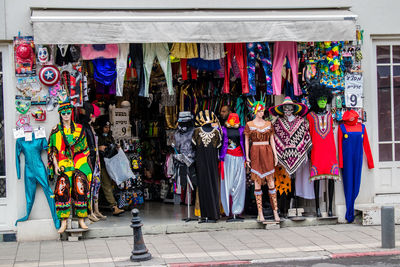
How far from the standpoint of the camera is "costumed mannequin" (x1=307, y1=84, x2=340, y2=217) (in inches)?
396

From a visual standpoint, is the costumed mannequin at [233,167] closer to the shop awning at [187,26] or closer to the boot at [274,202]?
the boot at [274,202]

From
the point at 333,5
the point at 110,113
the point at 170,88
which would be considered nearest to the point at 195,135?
the point at 170,88

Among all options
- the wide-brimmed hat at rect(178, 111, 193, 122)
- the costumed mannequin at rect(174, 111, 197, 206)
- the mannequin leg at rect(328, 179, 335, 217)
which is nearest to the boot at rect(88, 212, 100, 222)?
the costumed mannequin at rect(174, 111, 197, 206)

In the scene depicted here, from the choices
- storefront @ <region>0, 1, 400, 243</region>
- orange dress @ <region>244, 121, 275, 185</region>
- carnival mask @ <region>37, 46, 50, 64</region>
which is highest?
storefront @ <region>0, 1, 400, 243</region>

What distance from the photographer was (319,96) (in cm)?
1005

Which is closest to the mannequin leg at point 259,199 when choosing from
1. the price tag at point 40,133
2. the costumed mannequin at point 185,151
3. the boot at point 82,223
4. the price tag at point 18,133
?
the costumed mannequin at point 185,151

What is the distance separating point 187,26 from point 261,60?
1.76 metres

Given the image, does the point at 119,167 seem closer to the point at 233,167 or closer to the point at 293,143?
the point at 233,167

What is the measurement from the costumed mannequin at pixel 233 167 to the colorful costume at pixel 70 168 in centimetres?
240

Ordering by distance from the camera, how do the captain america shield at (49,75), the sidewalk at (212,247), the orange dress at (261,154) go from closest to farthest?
the sidewalk at (212,247) < the captain america shield at (49,75) < the orange dress at (261,154)

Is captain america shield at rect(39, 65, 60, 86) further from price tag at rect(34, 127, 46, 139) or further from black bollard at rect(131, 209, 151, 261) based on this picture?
black bollard at rect(131, 209, 151, 261)

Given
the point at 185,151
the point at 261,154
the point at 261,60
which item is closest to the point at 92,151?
the point at 185,151

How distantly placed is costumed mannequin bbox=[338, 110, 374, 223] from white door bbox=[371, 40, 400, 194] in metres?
0.60

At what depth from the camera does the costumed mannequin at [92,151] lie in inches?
397
